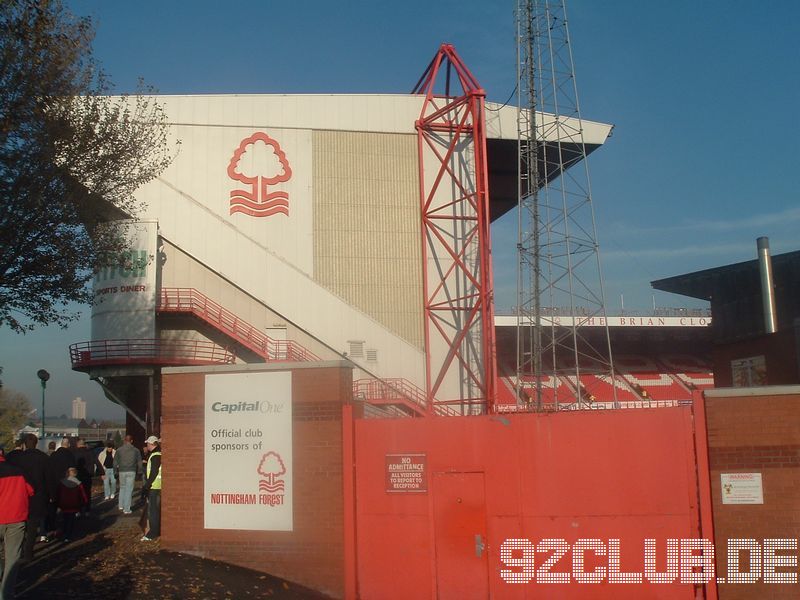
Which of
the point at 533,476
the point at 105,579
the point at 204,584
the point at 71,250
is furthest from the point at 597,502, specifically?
the point at 71,250

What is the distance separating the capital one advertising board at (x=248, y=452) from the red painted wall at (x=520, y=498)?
1.32 m

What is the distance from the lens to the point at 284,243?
33.7m

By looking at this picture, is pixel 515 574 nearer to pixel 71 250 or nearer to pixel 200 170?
pixel 71 250

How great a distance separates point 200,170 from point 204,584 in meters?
24.5

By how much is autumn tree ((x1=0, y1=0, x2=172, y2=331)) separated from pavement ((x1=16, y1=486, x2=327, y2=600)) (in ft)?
17.7

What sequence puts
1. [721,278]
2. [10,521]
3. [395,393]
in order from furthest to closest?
1. [395,393]
2. [721,278]
3. [10,521]

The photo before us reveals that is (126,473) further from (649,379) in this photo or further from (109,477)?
(649,379)

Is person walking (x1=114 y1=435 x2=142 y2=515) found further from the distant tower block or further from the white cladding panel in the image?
the distant tower block

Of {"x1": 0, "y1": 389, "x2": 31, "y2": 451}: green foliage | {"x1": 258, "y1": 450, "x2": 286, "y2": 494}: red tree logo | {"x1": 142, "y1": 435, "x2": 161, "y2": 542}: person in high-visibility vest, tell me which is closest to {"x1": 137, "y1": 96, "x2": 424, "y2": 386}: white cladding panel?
{"x1": 142, "y1": 435, "x2": 161, "y2": 542}: person in high-visibility vest

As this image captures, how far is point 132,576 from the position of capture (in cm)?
1134

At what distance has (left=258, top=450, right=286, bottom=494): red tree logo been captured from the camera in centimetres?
1238

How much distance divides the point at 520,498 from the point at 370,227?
24.0m

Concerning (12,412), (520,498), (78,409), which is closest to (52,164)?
(520,498)

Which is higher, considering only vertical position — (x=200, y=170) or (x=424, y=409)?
(x=200, y=170)
